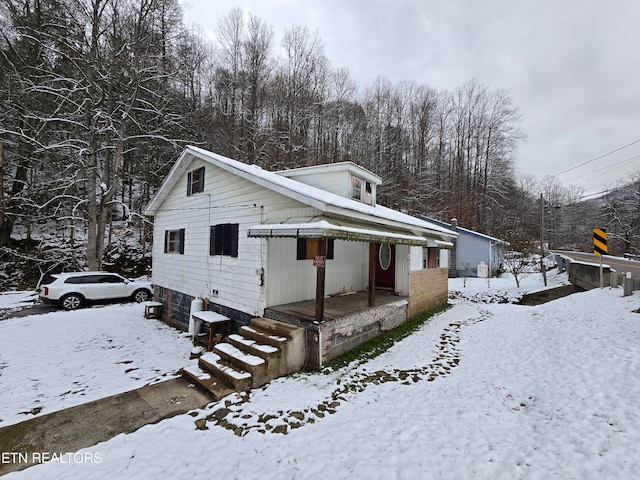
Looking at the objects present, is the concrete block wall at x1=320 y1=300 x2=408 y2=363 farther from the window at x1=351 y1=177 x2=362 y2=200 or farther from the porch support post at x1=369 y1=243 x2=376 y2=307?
the window at x1=351 y1=177 x2=362 y2=200

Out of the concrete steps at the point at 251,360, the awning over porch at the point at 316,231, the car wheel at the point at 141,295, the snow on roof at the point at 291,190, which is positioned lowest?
the car wheel at the point at 141,295

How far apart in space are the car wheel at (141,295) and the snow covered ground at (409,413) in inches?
223

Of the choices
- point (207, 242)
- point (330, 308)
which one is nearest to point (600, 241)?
point (330, 308)

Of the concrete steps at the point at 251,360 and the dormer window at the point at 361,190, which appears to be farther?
the dormer window at the point at 361,190

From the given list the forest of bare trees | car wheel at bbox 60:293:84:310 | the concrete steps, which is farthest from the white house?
the forest of bare trees

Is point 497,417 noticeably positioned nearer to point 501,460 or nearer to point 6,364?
point 501,460

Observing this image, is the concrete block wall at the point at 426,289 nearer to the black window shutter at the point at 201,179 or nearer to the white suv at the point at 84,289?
the black window shutter at the point at 201,179

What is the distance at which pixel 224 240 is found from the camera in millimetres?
7602

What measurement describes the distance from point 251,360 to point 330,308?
8.59 ft

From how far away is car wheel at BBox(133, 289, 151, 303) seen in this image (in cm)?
1308

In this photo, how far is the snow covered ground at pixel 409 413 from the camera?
293 cm

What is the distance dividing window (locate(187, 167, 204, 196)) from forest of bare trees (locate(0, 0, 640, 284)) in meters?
4.85

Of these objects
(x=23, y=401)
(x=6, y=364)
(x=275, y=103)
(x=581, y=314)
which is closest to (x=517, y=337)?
(x=581, y=314)

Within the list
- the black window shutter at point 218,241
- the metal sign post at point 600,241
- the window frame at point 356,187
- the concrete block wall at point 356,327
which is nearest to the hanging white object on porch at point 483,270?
the metal sign post at point 600,241
